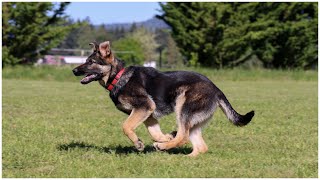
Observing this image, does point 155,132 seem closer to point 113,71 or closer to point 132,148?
point 132,148

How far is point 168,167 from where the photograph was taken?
632 cm

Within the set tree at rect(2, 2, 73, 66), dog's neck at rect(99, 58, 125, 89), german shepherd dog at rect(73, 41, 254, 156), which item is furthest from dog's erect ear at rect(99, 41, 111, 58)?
tree at rect(2, 2, 73, 66)

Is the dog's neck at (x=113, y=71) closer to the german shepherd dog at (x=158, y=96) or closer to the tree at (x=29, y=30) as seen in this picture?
the german shepherd dog at (x=158, y=96)

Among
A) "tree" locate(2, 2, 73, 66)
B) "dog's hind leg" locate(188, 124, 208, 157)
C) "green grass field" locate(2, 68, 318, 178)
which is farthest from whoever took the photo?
"tree" locate(2, 2, 73, 66)

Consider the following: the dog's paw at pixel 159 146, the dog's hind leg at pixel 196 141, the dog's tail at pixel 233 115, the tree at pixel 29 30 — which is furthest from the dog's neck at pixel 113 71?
the tree at pixel 29 30

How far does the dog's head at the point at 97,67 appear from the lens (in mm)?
7445

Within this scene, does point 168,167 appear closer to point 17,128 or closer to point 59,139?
point 59,139

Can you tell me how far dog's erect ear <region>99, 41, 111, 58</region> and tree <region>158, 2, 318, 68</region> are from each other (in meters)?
33.6

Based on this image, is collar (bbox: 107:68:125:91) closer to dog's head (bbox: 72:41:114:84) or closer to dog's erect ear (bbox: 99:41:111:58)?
dog's head (bbox: 72:41:114:84)

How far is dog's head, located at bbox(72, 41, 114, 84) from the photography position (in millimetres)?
7445

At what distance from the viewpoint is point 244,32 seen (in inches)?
1655

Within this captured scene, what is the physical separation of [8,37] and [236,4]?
17.1 metres

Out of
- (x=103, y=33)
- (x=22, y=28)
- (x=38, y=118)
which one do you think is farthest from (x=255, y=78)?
(x=103, y=33)

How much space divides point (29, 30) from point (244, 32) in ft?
53.0
